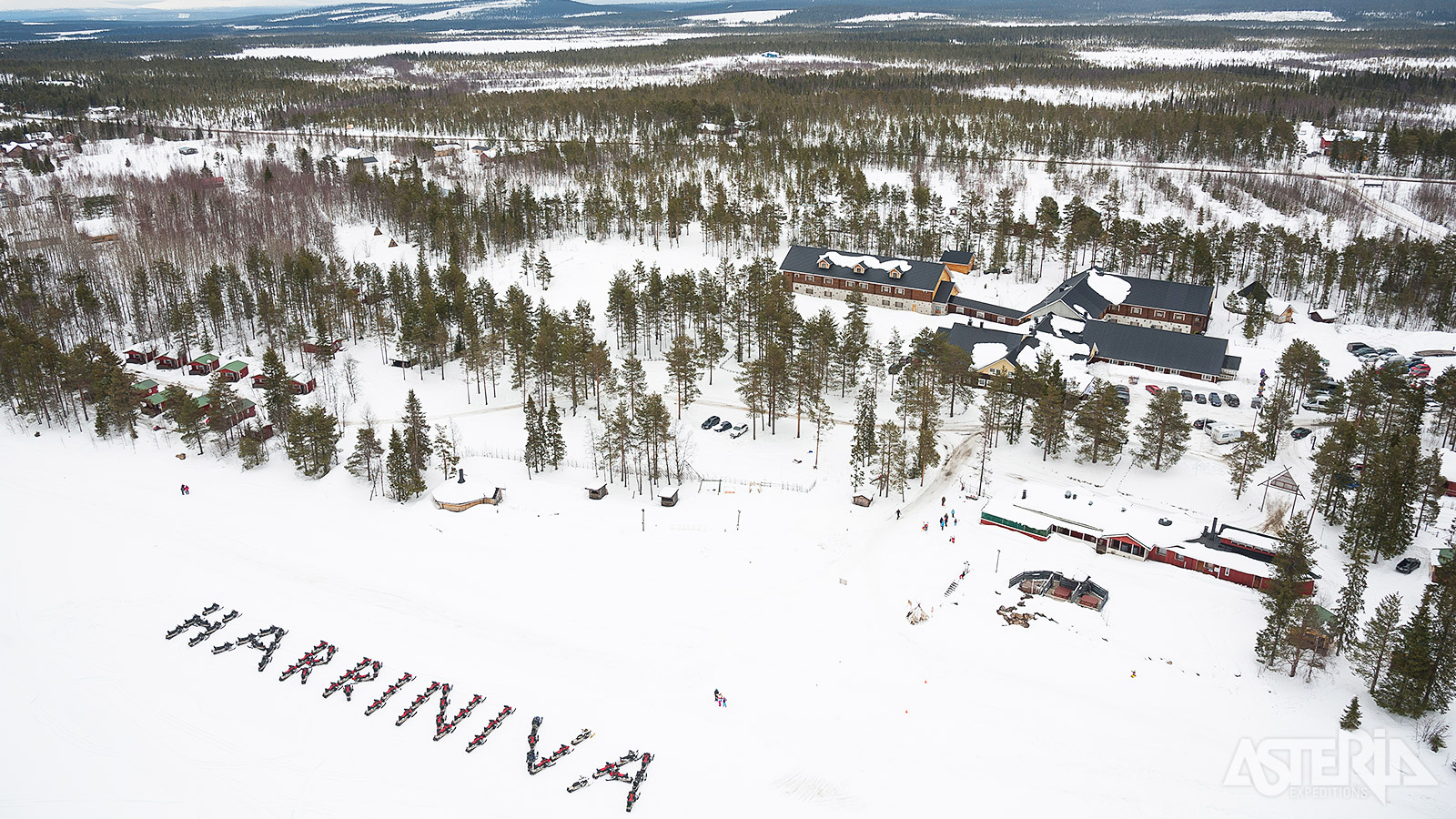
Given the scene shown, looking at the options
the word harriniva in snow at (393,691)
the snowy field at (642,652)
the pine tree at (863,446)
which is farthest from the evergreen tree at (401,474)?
the pine tree at (863,446)

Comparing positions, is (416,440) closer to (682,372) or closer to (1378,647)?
(682,372)

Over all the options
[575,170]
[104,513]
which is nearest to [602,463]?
[104,513]

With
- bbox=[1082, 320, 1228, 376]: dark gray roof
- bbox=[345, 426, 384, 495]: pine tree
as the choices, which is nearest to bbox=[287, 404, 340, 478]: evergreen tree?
bbox=[345, 426, 384, 495]: pine tree

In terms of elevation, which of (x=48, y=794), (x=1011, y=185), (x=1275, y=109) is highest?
(x=1275, y=109)

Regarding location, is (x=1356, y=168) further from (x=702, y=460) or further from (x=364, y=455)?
(x=364, y=455)

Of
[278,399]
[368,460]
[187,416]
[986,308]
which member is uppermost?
[986,308]

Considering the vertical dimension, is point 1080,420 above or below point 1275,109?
below

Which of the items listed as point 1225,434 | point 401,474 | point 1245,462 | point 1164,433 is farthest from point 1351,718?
point 401,474
